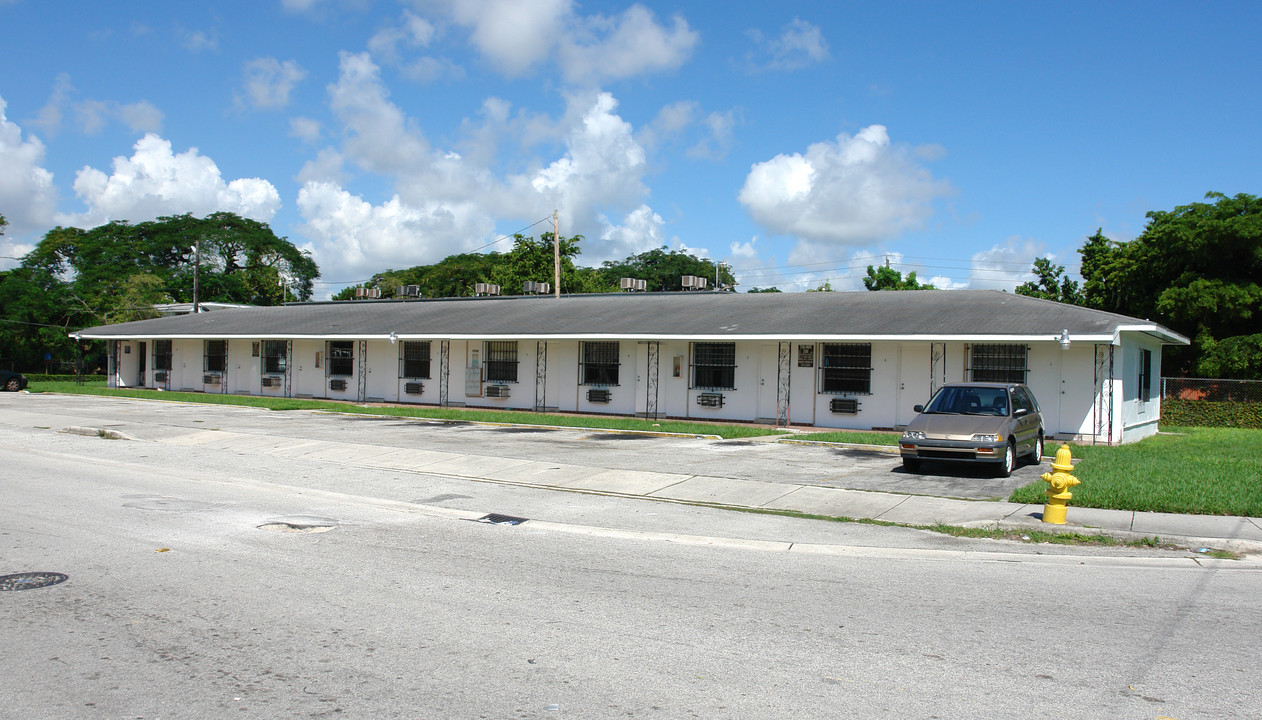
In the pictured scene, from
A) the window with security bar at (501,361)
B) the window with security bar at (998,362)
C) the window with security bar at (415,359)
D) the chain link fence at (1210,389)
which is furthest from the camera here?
the window with security bar at (415,359)

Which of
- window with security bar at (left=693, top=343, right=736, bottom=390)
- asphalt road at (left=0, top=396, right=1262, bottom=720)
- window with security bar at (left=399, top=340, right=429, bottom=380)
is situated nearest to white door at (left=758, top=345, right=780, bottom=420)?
window with security bar at (left=693, top=343, right=736, bottom=390)

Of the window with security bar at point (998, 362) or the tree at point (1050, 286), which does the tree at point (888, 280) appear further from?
the window with security bar at point (998, 362)

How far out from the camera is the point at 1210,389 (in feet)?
91.9

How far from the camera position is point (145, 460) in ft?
48.5

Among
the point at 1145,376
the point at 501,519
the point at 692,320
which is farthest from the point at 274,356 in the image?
the point at 1145,376

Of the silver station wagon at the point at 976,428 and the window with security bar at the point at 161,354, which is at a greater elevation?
the window with security bar at the point at 161,354

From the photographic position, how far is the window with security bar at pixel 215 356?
3431 cm

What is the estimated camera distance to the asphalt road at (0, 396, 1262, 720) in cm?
453

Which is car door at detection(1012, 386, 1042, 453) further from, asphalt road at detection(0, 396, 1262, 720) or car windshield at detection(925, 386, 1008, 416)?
asphalt road at detection(0, 396, 1262, 720)

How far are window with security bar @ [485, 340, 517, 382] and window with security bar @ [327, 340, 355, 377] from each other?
6.02 m

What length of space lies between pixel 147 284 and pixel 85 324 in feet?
22.9

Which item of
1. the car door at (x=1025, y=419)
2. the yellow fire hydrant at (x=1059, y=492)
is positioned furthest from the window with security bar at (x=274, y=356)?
the yellow fire hydrant at (x=1059, y=492)

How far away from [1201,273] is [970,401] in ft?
82.6

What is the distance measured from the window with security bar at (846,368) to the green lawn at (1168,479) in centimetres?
493
